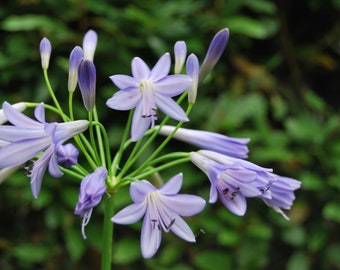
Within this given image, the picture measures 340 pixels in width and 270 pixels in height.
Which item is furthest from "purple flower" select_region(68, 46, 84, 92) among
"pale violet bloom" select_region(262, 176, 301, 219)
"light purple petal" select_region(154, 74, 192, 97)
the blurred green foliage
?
the blurred green foliage

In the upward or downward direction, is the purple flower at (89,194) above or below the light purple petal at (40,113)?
below

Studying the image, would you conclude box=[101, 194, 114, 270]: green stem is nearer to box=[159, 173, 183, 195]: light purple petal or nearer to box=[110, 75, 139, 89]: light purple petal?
box=[159, 173, 183, 195]: light purple petal

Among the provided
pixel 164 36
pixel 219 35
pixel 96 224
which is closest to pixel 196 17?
pixel 164 36

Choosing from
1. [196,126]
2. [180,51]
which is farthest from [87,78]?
[196,126]

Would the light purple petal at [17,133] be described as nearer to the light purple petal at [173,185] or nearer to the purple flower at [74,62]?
the purple flower at [74,62]

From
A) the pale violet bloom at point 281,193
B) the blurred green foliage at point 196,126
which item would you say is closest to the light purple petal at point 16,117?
the pale violet bloom at point 281,193

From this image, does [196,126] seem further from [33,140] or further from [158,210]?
[33,140]
